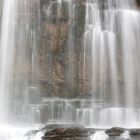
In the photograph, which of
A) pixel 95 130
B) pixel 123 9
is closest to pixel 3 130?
pixel 95 130

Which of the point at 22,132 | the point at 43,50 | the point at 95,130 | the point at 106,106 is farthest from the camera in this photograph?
the point at 43,50

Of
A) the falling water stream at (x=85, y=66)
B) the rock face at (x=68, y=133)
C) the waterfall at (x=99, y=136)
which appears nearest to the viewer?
the rock face at (x=68, y=133)

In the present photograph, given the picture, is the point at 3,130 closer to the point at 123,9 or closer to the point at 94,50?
the point at 94,50

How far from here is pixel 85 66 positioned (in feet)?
83.1

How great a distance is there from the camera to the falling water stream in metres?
22.9

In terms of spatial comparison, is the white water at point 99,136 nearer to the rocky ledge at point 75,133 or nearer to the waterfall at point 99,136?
the waterfall at point 99,136

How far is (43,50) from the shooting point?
25.5 m

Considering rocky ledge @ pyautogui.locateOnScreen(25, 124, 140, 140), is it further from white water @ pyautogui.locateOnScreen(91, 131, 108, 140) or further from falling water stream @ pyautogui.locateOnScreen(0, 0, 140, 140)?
falling water stream @ pyautogui.locateOnScreen(0, 0, 140, 140)

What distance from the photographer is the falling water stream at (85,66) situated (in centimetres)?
2292

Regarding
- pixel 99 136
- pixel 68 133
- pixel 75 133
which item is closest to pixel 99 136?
pixel 99 136

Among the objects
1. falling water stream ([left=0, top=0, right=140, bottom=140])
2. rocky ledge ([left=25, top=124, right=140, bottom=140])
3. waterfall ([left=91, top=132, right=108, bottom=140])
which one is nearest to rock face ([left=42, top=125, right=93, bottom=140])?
rocky ledge ([left=25, top=124, right=140, bottom=140])

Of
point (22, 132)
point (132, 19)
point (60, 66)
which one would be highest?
point (132, 19)

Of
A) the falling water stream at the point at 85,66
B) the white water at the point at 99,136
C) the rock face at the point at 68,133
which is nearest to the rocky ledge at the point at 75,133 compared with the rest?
the rock face at the point at 68,133

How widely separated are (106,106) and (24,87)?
4553 mm
